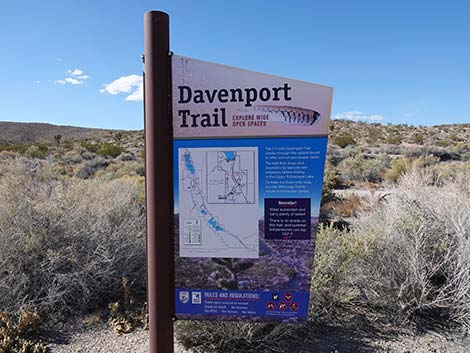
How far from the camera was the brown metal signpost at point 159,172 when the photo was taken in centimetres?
279

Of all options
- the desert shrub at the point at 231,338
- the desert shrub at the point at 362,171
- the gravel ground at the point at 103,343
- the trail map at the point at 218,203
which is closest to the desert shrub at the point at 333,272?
the desert shrub at the point at 231,338

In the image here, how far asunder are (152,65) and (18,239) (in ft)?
11.3

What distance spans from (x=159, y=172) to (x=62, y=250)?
2914 millimetres

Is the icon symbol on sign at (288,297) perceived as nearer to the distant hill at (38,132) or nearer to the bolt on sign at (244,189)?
the bolt on sign at (244,189)

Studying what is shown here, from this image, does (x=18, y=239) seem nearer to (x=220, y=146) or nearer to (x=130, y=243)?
(x=130, y=243)

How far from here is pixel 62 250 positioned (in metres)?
5.02

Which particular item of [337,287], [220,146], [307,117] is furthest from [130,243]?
[307,117]

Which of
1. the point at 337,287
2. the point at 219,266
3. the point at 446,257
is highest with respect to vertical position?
the point at 219,266

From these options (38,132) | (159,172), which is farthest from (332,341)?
(38,132)

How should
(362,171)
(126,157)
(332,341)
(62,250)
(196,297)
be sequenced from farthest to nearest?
(126,157)
(362,171)
(62,250)
(332,341)
(196,297)

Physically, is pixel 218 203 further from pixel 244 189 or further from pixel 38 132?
pixel 38 132

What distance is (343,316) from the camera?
4621 mm

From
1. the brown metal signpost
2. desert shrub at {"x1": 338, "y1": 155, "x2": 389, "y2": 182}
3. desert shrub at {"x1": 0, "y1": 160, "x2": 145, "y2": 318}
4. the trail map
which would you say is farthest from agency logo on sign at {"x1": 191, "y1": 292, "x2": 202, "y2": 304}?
desert shrub at {"x1": 338, "y1": 155, "x2": 389, "y2": 182}

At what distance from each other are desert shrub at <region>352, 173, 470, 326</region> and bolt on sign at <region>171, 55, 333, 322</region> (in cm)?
221
